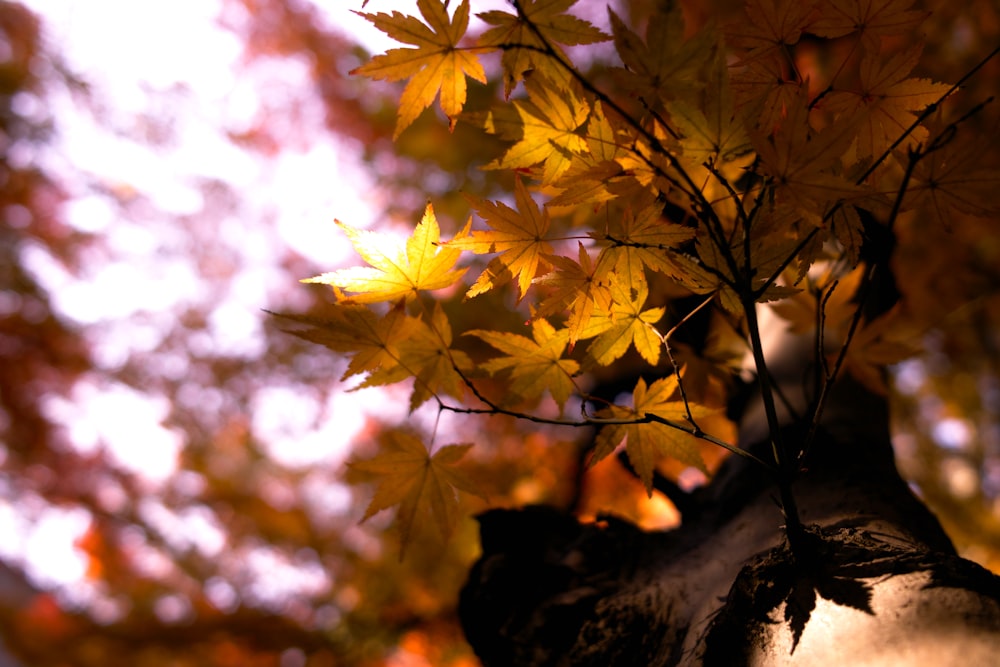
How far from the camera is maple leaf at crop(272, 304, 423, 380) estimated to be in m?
0.64

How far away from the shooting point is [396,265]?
A: 675 mm

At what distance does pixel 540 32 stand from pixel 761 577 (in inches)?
25.7

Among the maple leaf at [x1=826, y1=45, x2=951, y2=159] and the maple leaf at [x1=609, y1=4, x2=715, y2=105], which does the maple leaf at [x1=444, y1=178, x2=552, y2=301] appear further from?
the maple leaf at [x1=826, y1=45, x2=951, y2=159]

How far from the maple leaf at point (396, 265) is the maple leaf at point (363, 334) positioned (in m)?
0.02

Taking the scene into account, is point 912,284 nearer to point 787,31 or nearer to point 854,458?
point 854,458

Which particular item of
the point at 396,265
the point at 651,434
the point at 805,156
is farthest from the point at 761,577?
the point at 396,265

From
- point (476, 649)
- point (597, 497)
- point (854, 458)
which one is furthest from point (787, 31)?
point (597, 497)

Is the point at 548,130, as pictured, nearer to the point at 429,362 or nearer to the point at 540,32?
the point at 540,32

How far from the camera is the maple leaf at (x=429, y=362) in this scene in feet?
2.19

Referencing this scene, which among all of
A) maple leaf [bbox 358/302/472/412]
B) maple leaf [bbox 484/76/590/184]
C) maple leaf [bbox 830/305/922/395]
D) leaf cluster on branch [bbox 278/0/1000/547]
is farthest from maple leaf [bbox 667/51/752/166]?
maple leaf [bbox 830/305/922/395]

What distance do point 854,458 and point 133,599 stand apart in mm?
6637

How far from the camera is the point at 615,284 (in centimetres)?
68

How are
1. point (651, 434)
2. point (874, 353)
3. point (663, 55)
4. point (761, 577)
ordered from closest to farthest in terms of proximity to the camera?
point (663, 55) → point (761, 577) → point (651, 434) → point (874, 353)

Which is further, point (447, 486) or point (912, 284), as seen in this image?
point (912, 284)
